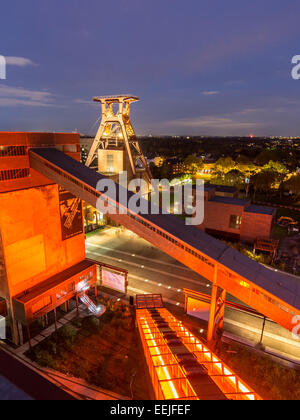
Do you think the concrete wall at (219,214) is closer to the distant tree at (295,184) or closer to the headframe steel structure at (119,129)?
the headframe steel structure at (119,129)

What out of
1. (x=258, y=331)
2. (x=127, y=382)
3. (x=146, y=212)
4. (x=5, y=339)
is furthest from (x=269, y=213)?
(x=5, y=339)

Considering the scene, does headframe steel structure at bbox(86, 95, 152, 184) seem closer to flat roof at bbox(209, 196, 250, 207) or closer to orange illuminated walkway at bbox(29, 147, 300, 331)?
flat roof at bbox(209, 196, 250, 207)

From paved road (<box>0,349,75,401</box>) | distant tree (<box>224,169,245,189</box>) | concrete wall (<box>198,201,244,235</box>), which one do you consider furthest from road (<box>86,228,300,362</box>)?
distant tree (<box>224,169,245,189</box>)

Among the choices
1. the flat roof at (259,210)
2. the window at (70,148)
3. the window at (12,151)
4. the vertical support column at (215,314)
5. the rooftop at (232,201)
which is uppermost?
the window at (70,148)

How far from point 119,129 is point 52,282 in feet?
158

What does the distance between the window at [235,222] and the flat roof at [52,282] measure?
925 inches

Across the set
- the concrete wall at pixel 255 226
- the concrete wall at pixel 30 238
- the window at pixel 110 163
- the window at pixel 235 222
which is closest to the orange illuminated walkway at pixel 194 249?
the concrete wall at pixel 30 238

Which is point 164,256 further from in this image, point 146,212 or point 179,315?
point 146,212

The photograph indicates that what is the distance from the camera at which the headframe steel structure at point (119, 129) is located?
55.7 metres

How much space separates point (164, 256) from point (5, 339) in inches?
762

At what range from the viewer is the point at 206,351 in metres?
13.9

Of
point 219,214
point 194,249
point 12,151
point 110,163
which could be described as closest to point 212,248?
point 194,249

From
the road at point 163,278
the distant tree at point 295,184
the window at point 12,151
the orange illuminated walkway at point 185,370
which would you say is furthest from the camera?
the distant tree at point 295,184

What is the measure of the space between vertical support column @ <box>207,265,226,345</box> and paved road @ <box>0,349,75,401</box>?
9560 mm
